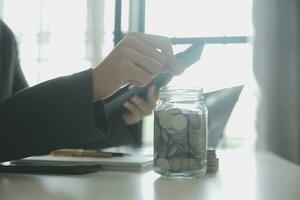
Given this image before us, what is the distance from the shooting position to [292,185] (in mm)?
559

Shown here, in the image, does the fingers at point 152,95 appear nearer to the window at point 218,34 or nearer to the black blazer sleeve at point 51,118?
the black blazer sleeve at point 51,118

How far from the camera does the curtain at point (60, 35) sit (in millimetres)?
2451

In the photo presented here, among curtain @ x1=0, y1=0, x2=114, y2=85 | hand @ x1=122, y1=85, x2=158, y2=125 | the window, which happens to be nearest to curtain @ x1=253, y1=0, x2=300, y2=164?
the window

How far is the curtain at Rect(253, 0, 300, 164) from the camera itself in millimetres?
2141

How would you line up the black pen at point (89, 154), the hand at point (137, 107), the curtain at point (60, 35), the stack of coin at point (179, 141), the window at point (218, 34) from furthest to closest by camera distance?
1. the curtain at point (60, 35)
2. the window at point (218, 34)
3. the hand at point (137, 107)
4. the black pen at point (89, 154)
5. the stack of coin at point (179, 141)

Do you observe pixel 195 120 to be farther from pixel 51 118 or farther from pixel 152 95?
pixel 152 95

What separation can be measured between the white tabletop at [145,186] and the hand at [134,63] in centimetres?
15

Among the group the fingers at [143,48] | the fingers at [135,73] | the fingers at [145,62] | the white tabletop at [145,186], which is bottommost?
the white tabletop at [145,186]

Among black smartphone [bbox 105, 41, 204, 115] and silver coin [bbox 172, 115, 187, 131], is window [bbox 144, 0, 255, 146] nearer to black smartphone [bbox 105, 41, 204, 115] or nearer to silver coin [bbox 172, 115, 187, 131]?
black smartphone [bbox 105, 41, 204, 115]

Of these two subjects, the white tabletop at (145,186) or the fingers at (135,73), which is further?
the fingers at (135,73)

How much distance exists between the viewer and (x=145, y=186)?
21.4 inches

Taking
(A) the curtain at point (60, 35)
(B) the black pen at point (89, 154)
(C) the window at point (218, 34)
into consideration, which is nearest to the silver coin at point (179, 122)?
(B) the black pen at point (89, 154)

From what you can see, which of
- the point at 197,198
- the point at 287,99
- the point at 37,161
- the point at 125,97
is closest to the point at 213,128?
the point at 125,97

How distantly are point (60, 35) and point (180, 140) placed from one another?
211 cm
